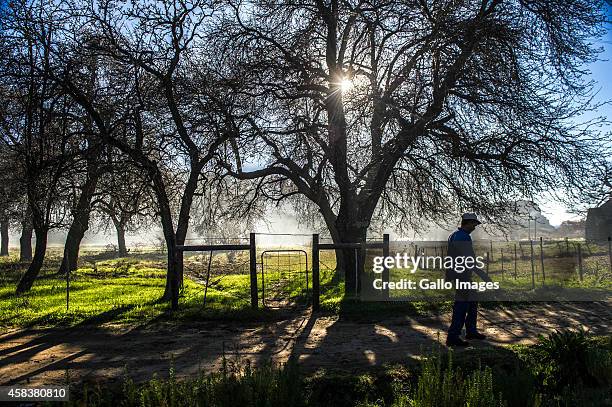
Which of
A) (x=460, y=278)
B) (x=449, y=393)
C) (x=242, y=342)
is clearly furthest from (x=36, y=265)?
(x=449, y=393)

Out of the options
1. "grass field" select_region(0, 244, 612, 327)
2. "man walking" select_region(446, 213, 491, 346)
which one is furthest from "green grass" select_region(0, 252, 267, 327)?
"man walking" select_region(446, 213, 491, 346)

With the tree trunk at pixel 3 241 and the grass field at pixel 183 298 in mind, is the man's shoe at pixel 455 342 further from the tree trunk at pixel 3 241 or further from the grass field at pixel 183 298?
the tree trunk at pixel 3 241

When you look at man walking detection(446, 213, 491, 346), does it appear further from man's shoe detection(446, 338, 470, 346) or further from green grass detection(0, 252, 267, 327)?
green grass detection(0, 252, 267, 327)

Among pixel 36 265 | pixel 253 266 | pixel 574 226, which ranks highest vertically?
pixel 574 226

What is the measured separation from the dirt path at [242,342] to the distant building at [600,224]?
35.4 m

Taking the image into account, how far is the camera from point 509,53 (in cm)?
1138

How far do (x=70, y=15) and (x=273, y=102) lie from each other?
19.5ft

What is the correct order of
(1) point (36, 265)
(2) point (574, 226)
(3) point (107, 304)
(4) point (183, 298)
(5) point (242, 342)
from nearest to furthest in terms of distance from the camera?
(5) point (242, 342)
(3) point (107, 304)
(4) point (183, 298)
(1) point (36, 265)
(2) point (574, 226)

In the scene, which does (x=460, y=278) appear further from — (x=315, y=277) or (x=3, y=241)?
(x=3, y=241)

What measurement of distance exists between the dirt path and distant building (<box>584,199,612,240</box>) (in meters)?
35.4

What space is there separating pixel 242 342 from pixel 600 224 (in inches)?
1742

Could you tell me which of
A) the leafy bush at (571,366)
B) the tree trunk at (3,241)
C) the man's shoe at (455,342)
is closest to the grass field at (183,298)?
the man's shoe at (455,342)

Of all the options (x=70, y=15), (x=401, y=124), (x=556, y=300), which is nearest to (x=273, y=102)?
(x=401, y=124)

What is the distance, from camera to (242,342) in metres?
8.36
